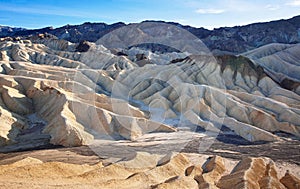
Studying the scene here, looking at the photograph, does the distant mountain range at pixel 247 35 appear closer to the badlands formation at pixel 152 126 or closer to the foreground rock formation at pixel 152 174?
the badlands formation at pixel 152 126

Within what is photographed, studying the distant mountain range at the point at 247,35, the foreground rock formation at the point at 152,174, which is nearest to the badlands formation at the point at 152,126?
the foreground rock formation at the point at 152,174

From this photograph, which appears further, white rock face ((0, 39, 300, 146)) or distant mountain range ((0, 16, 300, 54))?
distant mountain range ((0, 16, 300, 54))

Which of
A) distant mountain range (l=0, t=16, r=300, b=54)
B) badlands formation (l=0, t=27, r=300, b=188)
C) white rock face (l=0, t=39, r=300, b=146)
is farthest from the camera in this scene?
distant mountain range (l=0, t=16, r=300, b=54)

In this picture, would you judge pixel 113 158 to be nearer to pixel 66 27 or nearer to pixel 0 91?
pixel 0 91

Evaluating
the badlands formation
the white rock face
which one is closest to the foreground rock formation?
the badlands formation

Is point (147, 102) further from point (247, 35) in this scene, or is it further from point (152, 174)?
point (247, 35)

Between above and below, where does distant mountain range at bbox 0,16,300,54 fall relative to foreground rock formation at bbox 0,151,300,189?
above

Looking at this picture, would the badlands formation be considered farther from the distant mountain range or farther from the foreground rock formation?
the distant mountain range
